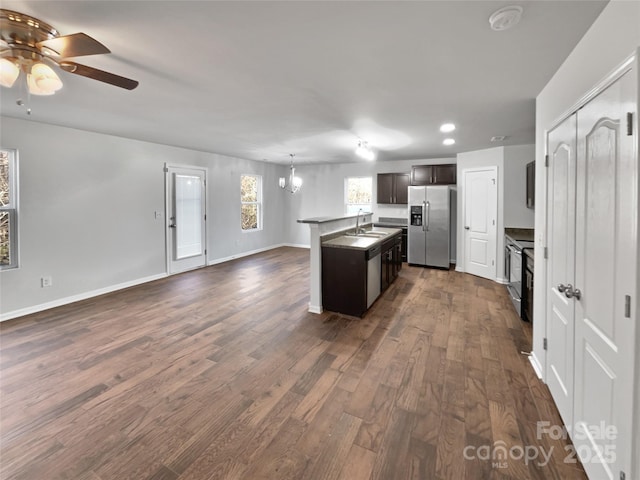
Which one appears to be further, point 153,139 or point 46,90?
point 153,139

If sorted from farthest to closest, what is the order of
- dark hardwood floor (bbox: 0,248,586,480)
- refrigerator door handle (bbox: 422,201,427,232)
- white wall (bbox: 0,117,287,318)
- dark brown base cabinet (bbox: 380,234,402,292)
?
refrigerator door handle (bbox: 422,201,427,232), dark brown base cabinet (bbox: 380,234,402,292), white wall (bbox: 0,117,287,318), dark hardwood floor (bbox: 0,248,586,480)

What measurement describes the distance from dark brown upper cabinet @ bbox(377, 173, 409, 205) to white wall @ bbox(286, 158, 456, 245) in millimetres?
252

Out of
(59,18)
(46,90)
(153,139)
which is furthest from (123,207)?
(59,18)

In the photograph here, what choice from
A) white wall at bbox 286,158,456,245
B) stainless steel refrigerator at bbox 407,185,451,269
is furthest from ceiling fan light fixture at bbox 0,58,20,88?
white wall at bbox 286,158,456,245

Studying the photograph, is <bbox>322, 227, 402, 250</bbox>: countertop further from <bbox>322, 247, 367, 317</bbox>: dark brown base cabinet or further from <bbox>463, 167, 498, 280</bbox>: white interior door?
<bbox>463, 167, 498, 280</bbox>: white interior door

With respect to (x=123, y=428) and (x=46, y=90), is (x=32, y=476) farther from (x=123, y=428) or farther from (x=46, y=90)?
(x=46, y=90)

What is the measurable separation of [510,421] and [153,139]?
5.89 meters

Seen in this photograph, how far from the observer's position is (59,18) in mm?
1687

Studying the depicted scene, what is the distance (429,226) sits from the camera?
6.41 meters

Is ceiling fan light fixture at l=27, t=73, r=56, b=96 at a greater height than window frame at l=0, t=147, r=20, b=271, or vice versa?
ceiling fan light fixture at l=27, t=73, r=56, b=96

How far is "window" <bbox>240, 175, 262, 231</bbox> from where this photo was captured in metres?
7.78

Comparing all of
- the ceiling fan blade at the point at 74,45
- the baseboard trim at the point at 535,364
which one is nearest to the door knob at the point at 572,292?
the baseboard trim at the point at 535,364

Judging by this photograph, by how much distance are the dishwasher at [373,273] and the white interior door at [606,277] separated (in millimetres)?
2328

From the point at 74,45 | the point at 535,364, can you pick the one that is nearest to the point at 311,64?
the point at 74,45
